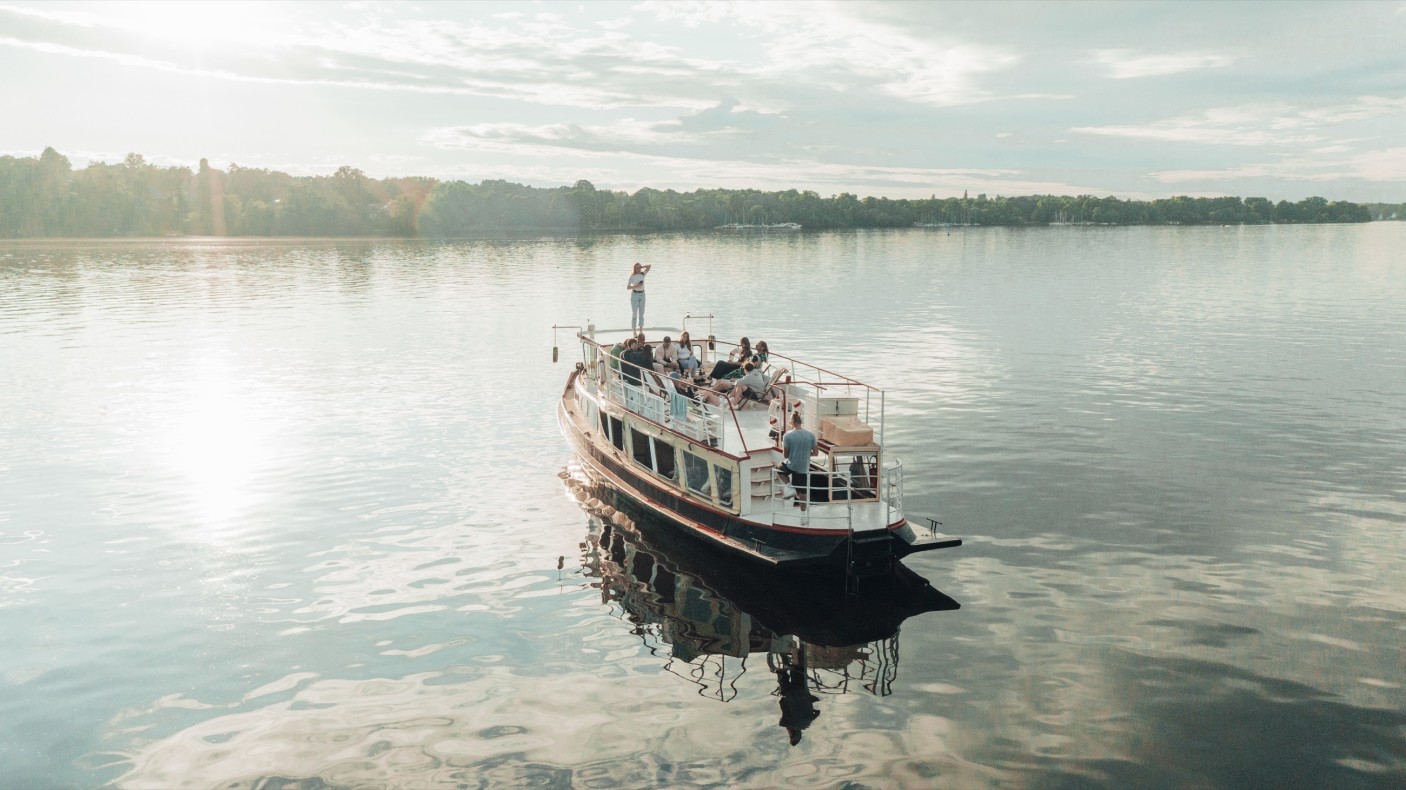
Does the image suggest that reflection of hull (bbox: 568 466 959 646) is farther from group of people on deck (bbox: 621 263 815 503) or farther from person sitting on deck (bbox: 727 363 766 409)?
person sitting on deck (bbox: 727 363 766 409)

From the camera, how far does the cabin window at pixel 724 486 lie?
2369 centimetres

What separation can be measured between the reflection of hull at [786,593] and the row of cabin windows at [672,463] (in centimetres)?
183

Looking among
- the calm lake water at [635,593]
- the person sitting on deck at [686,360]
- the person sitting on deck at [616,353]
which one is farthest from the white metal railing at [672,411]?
the calm lake water at [635,593]

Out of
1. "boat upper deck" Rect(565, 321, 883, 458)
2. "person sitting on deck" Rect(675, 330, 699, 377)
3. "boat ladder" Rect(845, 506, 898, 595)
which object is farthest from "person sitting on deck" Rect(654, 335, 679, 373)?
"boat ladder" Rect(845, 506, 898, 595)

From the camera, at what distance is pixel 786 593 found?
74.9ft

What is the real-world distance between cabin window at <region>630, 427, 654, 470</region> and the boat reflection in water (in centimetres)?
224

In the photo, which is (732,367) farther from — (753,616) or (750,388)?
(753,616)

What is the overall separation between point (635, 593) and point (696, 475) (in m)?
3.71

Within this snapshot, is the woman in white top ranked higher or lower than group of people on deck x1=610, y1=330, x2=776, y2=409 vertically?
higher

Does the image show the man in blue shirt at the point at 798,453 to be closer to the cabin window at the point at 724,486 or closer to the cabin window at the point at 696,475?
the cabin window at the point at 724,486

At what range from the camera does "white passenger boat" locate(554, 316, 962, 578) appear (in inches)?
869

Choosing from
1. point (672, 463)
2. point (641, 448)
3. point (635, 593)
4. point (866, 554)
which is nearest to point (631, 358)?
point (641, 448)

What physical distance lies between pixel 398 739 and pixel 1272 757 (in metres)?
14.9

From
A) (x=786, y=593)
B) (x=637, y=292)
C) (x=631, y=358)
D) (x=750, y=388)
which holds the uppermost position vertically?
(x=637, y=292)
